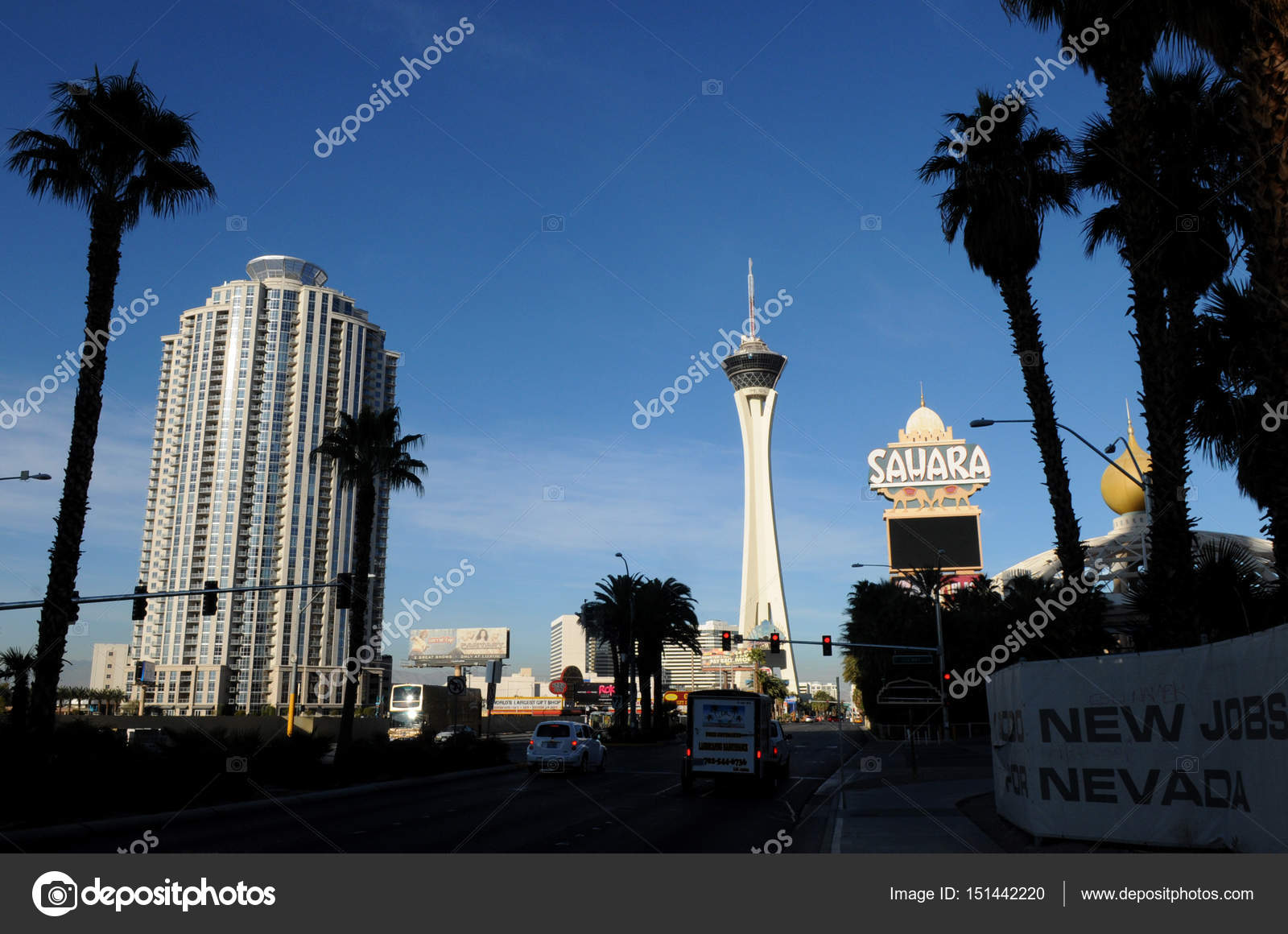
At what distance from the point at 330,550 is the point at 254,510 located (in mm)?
12955

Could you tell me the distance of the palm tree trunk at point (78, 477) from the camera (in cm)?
2003

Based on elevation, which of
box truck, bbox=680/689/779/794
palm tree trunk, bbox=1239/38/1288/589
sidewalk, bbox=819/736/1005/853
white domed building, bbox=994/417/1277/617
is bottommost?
sidewalk, bbox=819/736/1005/853

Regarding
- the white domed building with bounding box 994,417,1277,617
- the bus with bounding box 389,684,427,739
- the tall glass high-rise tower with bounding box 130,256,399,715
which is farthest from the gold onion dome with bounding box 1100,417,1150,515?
the tall glass high-rise tower with bounding box 130,256,399,715

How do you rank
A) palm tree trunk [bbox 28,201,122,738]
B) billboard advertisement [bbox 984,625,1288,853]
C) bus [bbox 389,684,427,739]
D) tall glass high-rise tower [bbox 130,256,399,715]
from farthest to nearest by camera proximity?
tall glass high-rise tower [bbox 130,256,399,715]
bus [bbox 389,684,427,739]
palm tree trunk [bbox 28,201,122,738]
billboard advertisement [bbox 984,625,1288,853]

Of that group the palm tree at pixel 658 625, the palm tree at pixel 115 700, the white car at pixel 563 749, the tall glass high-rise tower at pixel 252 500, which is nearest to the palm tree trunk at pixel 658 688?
the palm tree at pixel 658 625

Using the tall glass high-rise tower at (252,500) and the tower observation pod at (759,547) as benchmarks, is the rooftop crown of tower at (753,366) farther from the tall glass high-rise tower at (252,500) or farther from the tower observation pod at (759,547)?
the tall glass high-rise tower at (252,500)

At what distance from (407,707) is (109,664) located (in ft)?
409

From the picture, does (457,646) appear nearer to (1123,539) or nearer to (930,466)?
(930,466)

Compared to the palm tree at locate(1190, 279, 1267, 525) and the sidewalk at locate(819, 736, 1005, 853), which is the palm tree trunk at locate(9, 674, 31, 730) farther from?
the palm tree at locate(1190, 279, 1267, 525)

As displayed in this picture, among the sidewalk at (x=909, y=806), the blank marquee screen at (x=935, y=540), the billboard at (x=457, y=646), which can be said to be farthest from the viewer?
the billboard at (x=457, y=646)

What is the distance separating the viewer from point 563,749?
3309cm

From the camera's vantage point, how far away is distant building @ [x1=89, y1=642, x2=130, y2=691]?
17388 cm

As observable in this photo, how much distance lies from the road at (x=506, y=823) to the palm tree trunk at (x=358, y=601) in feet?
11.9

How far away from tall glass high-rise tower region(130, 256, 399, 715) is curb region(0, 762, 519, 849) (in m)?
128
